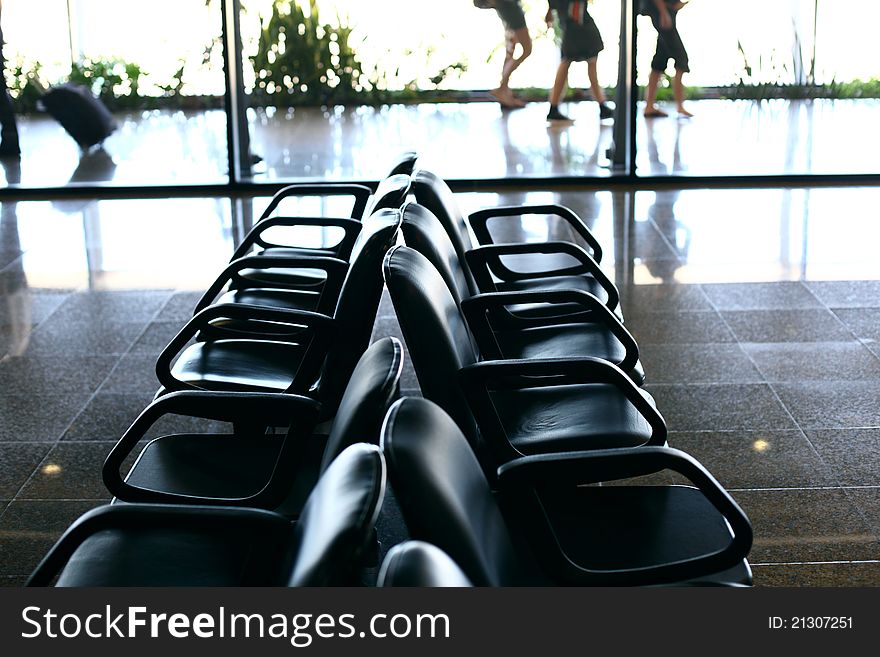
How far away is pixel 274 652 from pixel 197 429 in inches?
80.2

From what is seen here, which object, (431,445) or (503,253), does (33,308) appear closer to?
(503,253)

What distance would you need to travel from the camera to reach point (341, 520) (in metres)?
1.43

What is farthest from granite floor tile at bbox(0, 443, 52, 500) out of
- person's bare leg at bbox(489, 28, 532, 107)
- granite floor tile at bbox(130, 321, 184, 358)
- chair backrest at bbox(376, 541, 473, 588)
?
person's bare leg at bbox(489, 28, 532, 107)

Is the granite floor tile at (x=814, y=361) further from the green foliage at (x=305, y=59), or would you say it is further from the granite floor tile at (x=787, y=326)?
the green foliage at (x=305, y=59)

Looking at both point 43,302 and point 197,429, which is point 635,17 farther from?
point 197,429

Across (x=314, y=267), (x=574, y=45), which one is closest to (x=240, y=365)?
(x=314, y=267)

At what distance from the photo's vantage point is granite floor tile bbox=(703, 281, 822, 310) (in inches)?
187

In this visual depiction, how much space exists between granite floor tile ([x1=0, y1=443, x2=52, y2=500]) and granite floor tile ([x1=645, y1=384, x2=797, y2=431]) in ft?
6.42

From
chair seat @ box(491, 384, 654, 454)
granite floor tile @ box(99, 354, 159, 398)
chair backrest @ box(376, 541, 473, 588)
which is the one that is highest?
chair backrest @ box(376, 541, 473, 588)

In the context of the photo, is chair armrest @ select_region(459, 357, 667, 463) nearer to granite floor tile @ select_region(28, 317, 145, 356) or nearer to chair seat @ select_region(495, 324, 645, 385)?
chair seat @ select_region(495, 324, 645, 385)

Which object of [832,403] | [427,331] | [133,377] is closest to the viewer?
[427,331]

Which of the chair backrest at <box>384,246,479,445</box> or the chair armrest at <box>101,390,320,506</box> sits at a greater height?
the chair backrest at <box>384,246,479,445</box>

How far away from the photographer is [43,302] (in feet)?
16.2

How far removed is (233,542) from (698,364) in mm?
2361
